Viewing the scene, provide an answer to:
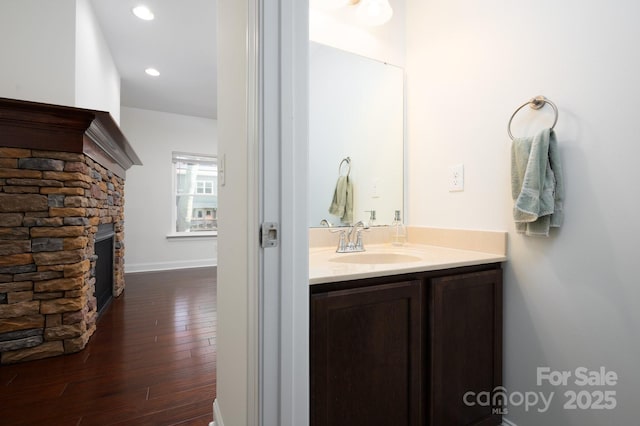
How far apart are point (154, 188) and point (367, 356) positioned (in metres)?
4.83

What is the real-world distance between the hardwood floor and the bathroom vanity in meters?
0.96

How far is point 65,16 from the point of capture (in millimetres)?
2072

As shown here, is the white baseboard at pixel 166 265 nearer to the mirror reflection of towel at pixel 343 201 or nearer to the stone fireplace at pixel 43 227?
the stone fireplace at pixel 43 227

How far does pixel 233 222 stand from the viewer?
3.18 ft

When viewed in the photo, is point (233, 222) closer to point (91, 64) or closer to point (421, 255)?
point (421, 255)

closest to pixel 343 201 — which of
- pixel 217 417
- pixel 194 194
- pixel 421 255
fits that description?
pixel 421 255

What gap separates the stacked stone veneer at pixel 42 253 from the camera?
1.93 metres

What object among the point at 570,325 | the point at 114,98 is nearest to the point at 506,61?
the point at 570,325

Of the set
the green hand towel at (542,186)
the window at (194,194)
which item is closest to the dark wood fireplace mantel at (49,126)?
the green hand towel at (542,186)

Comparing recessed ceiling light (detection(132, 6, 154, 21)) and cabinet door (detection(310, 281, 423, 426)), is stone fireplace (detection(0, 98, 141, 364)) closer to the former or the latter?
recessed ceiling light (detection(132, 6, 154, 21))

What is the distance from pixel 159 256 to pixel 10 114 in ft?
10.9

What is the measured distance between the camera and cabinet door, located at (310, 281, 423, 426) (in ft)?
2.88

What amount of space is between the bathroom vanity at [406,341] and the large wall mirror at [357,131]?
0.54 m

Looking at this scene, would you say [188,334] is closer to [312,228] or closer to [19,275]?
[19,275]
